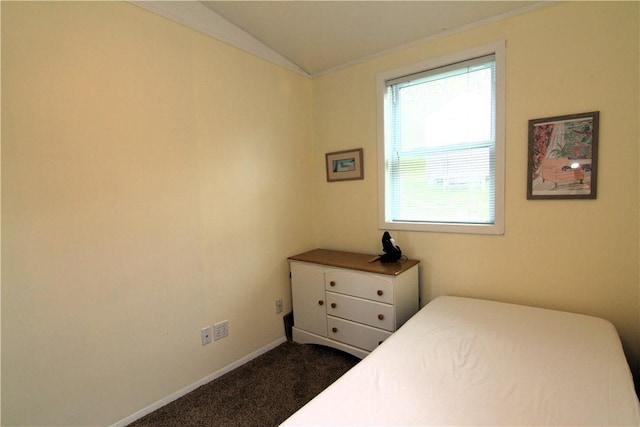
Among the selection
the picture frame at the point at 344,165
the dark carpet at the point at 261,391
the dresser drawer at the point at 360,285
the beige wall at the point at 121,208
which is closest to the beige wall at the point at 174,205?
the beige wall at the point at 121,208

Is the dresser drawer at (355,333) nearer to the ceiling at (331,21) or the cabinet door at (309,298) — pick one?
the cabinet door at (309,298)

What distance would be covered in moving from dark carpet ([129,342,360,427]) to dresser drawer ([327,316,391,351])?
0.52 ft

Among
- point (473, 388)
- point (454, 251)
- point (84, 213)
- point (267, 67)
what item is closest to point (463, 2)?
point (267, 67)

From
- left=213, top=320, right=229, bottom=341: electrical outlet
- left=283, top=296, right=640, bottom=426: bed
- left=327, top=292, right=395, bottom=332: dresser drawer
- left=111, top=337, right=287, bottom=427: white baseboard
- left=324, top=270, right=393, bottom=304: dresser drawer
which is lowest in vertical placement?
left=111, top=337, right=287, bottom=427: white baseboard

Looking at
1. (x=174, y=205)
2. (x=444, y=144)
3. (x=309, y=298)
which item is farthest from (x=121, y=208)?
(x=444, y=144)

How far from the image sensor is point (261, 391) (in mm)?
1950

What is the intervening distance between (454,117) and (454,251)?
99cm

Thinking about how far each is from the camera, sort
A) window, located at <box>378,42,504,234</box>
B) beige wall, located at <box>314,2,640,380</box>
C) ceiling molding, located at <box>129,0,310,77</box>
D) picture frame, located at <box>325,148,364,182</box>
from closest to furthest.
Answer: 1. beige wall, located at <box>314,2,640,380</box>
2. ceiling molding, located at <box>129,0,310,77</box>
3. window, located at <box>378,42,504,234</box>
4. picture frame, located at <box>325,148,364,182</box>

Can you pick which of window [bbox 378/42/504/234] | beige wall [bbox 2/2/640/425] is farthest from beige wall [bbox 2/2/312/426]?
window [bbox 378/42/504/234]

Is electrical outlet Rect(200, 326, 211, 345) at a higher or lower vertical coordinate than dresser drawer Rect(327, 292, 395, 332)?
lower

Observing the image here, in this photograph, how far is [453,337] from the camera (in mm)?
1501

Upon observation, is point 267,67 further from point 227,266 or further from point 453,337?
point 453,337

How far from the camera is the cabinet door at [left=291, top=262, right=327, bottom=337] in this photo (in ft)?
7.87

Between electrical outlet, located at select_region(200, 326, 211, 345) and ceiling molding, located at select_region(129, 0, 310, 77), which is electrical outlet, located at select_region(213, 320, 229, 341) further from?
ceiling molding, located at select_region(129, 0, 310, 77)
